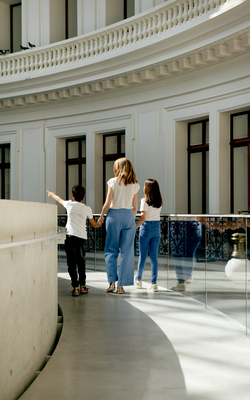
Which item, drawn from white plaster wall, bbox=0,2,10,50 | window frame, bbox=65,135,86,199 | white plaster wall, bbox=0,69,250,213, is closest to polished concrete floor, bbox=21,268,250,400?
white plaster wall, bbox=0,69,250,213

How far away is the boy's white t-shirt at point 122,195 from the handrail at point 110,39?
15.9 feet

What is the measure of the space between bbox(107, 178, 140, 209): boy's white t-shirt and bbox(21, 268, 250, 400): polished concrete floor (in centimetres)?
142

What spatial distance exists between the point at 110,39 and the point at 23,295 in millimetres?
11136

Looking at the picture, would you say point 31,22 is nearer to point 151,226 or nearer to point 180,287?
point 151,226

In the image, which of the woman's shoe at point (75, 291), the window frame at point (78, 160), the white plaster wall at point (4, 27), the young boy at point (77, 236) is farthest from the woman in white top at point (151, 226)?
the white plaster wall at point (4, 27)

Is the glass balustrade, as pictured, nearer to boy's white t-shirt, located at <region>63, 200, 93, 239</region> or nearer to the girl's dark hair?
the girl's dark hair

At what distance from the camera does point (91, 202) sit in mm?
15328

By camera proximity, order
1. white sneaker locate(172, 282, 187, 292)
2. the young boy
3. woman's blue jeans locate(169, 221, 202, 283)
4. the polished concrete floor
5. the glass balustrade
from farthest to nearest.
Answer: the young boy, white sneaker locate(172, 282, 187, 292), woman's blue jeans locate(169, 221, 202, 283), the glass balustrade, the polished concrete floor

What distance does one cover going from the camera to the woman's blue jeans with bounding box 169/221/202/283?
22.5ft

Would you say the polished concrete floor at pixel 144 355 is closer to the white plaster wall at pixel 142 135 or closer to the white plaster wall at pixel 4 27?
the white plaster wall at pixel 142 135

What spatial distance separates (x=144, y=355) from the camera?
431 cm

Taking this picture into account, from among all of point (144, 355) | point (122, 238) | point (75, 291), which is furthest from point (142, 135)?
point (144, 355)

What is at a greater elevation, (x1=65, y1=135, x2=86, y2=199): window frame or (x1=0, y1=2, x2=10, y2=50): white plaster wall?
(x1=0, y1=2, x2=10, y2=50): white plaster wall

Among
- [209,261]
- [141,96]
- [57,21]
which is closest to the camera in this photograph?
[209,261]
